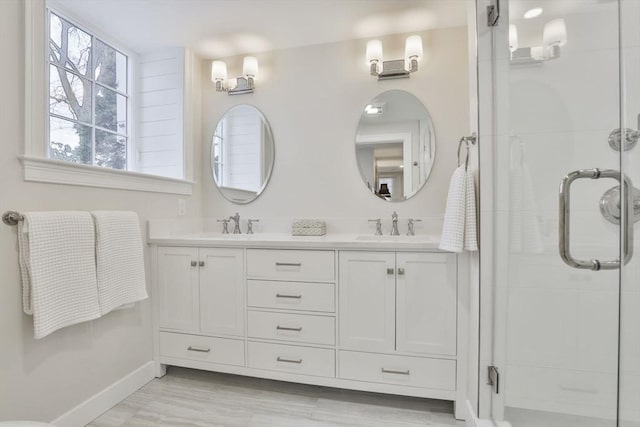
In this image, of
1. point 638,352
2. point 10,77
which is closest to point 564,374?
point 638,352

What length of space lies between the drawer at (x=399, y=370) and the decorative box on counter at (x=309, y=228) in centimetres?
83

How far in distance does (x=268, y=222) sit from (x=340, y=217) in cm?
58

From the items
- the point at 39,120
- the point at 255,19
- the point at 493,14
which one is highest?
the point at 255,19

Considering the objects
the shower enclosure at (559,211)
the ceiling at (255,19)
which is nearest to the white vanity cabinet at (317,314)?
the shower enclosure at (559,211)

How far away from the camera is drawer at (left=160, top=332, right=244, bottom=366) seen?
189 cm

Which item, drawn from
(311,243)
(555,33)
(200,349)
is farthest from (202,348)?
(555,33)

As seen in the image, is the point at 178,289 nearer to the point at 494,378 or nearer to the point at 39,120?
the point at 39,120

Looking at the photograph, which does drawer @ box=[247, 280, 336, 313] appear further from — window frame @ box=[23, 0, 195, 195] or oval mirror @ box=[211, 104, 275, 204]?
window frame @ box=[23, 0, 195, 195]

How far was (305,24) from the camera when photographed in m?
2.10

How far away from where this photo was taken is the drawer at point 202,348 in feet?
6.20

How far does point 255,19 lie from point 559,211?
2.04 m

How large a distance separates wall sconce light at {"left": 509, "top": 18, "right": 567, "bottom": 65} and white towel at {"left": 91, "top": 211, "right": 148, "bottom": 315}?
2.07 metres

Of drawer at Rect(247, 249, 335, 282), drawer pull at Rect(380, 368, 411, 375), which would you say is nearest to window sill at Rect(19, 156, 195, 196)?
drawer at Rect(247, 249, 335, 282)

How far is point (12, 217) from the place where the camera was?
1.28m
